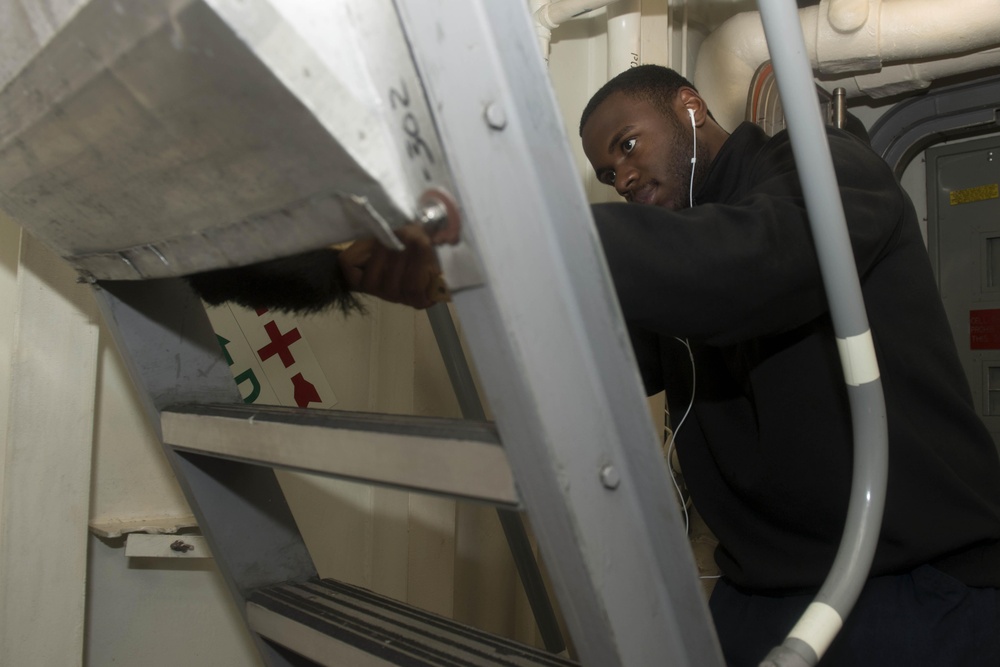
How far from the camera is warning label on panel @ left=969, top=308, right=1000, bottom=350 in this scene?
204cm

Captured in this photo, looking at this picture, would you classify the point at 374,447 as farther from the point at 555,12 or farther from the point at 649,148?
the point at 555,12

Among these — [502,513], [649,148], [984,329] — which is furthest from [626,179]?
[984,329]

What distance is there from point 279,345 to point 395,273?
687 mm

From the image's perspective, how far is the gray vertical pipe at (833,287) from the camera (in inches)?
22.0

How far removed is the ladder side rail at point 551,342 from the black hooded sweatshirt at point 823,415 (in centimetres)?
20

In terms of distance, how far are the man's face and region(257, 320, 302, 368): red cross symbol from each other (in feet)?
2.04

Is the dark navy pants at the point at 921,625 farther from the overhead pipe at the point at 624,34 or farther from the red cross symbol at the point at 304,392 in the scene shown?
the overhead pipe at the point at 624,34

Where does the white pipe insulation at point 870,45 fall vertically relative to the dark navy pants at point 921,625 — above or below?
above

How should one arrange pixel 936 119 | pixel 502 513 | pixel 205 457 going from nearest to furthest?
pixel 205 457 → pixel 502 513 → pixel 936 119

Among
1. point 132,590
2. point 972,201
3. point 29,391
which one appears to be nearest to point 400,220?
point 29,391

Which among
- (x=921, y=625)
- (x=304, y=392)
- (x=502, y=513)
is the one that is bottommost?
(x=921, y=625)

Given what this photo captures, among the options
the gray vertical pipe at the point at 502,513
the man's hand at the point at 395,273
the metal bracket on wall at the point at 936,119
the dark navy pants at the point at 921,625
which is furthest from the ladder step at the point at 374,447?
the metal bracket on wall at the point at 936,119

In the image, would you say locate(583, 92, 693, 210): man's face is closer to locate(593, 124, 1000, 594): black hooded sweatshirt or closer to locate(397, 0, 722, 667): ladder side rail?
locate(593, 124, 1000, 594): black hooded sweatshirt

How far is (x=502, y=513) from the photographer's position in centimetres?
109
